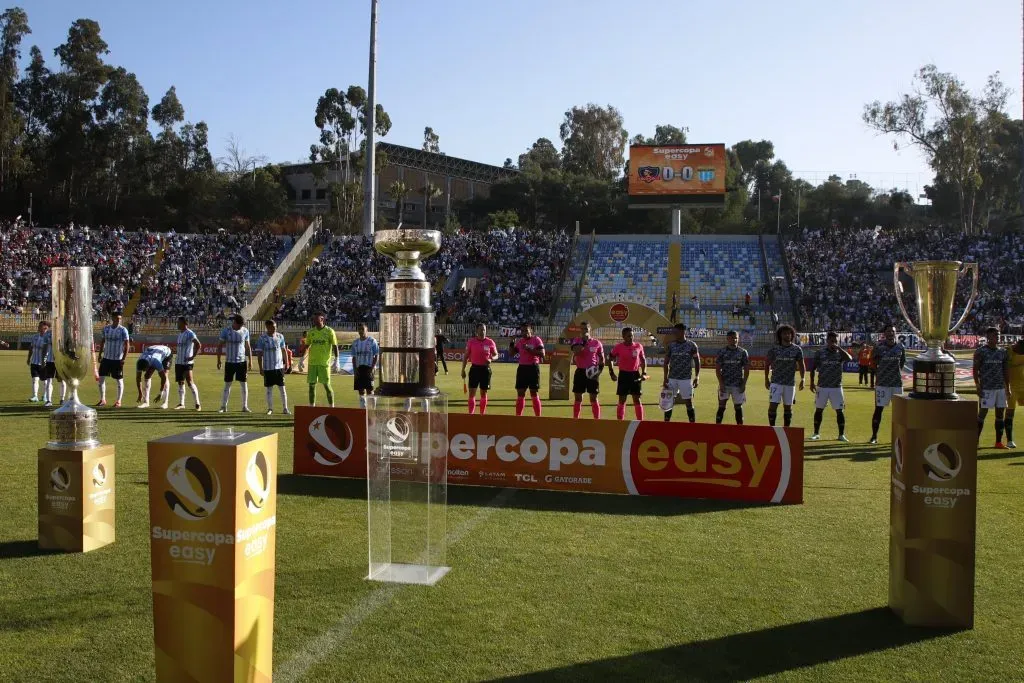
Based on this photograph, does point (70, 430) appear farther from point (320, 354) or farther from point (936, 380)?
point (320, 354)

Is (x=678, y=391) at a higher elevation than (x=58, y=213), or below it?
below

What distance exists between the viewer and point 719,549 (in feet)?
21.4

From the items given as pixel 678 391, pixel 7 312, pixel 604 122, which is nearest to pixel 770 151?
pixel 604 122

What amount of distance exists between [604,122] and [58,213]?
152 ft

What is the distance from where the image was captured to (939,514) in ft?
16.1

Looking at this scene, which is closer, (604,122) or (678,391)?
(678,391)

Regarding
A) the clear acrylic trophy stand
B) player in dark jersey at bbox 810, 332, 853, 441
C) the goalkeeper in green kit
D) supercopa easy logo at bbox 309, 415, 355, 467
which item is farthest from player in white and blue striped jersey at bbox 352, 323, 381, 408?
the clear acrylic trophy stand

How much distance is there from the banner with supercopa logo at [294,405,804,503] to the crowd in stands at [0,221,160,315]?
32.7 meters

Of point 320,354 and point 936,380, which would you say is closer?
point 936,380

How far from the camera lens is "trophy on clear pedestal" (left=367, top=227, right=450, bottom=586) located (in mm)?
5488

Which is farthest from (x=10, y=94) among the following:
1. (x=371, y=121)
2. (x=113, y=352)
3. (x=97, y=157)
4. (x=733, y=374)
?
(x=733, y=374)

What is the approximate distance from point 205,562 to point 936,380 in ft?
13.8

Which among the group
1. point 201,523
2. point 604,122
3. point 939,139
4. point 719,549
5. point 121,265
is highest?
point 604,122

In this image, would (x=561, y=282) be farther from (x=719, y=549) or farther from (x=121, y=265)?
(x=719, y=549)
